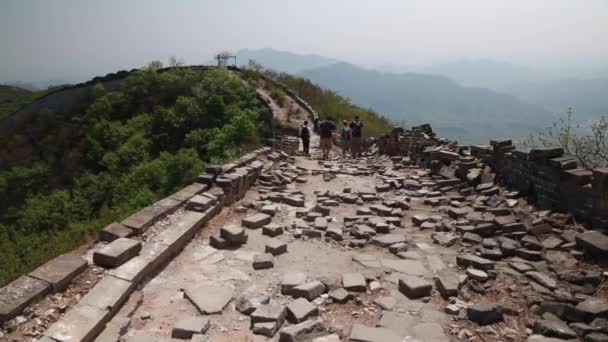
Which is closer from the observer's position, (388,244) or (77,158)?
(388,244)

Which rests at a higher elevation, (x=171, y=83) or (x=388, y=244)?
(x=171, y=83)

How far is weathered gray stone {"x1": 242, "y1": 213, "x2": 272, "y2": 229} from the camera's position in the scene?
7.25m

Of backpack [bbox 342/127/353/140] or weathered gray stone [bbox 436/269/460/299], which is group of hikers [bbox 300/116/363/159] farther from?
weathered gray stone [bbox 436/269/460/299]

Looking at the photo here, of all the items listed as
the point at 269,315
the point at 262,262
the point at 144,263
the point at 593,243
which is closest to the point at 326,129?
the point at 262,262

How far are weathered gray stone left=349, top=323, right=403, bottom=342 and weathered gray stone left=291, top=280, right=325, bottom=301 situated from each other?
85 cm

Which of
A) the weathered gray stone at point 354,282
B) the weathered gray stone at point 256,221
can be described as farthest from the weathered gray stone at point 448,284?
the weathered gray stone at point 256,221

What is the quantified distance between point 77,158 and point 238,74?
1386cm

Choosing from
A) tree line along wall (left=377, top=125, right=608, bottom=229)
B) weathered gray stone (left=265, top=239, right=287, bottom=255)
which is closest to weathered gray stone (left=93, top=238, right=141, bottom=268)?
weathered gray stone (left=265, top=239, right=287, bottom=255)

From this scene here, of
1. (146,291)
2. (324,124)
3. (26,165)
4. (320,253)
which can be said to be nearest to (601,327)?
(320,253)

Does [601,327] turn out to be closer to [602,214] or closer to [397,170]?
[602,214]

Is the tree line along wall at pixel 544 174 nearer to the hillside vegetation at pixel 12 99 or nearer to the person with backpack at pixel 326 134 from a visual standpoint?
the person with backpack at pixel 326 134

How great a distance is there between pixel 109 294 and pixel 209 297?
3.53 ft

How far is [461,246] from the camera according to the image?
6.44 m

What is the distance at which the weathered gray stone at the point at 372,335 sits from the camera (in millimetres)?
3838
